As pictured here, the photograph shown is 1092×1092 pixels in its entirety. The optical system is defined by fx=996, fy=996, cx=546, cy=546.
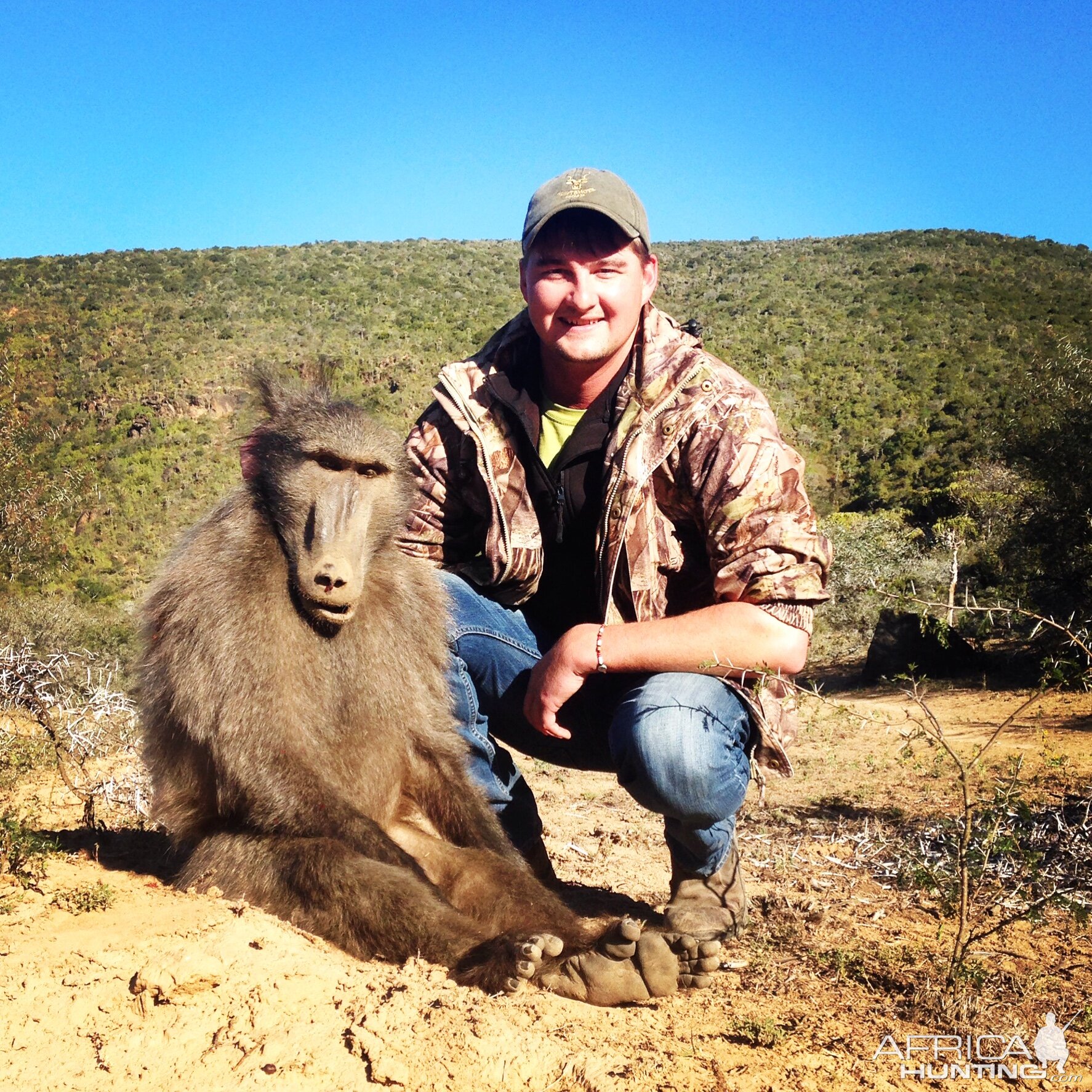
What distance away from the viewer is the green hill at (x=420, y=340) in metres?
25.5

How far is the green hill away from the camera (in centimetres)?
2555

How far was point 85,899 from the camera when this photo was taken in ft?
10.00

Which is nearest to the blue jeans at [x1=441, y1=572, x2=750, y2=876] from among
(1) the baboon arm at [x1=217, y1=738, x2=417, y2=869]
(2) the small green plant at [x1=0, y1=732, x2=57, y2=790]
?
(1) the baboon arm at [x1=217, y1=738, x2=417, y2=869]

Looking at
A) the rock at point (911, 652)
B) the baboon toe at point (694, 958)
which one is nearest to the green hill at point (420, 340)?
the rock at point (911, 652)

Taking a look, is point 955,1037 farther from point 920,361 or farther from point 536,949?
point 920,361

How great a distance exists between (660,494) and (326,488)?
1095 millimetres

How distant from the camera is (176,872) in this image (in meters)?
3.38

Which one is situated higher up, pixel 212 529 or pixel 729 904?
pixel 212 529

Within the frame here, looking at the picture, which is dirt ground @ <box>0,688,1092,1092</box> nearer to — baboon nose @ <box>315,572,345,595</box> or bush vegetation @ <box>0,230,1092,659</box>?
baboon nose @ <box>315,572,345,595</box>

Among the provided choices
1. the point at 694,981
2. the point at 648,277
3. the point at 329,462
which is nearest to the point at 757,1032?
the point at 694,981

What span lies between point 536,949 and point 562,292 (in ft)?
6.90

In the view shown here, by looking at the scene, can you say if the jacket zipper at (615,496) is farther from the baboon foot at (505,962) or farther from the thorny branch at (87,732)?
the thorny branch at (87,732)

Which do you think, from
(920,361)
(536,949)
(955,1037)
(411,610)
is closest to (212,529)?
(411,610)

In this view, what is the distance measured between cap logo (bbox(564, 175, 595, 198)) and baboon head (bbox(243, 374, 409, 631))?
106 centimetres
